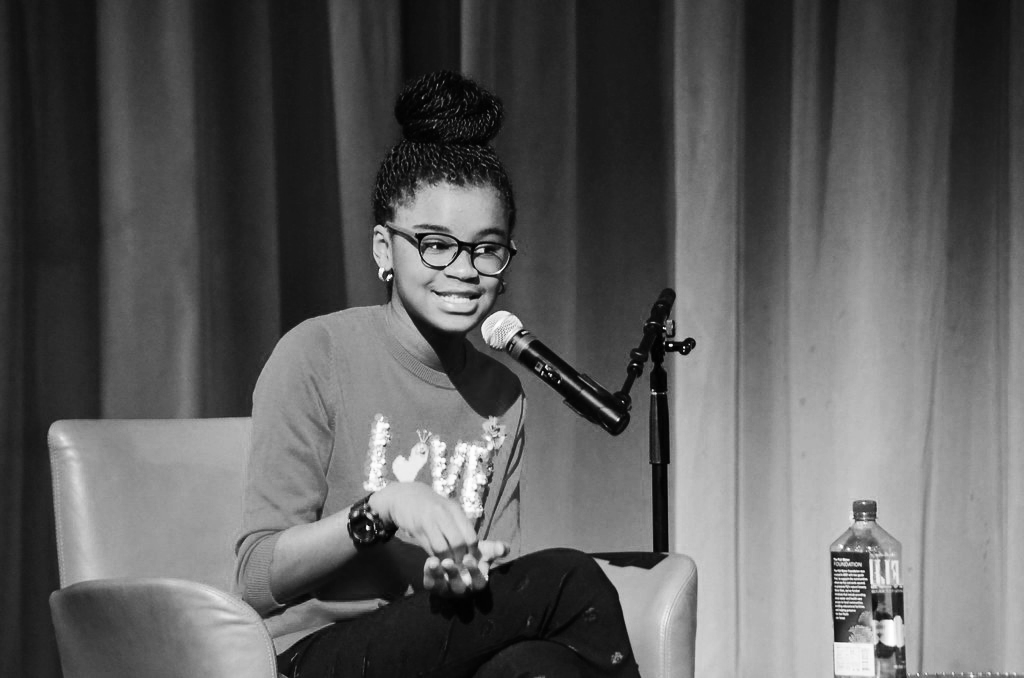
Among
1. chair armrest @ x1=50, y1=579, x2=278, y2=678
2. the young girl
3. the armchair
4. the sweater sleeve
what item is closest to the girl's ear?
the young girl

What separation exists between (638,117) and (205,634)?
1778 mm

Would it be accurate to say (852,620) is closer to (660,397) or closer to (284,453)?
(660,397)

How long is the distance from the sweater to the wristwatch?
0.11 m

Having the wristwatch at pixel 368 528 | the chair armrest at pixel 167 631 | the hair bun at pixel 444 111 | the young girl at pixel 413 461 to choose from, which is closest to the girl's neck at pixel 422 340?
the young girl at pixel 413 461

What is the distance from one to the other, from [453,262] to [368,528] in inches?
14.2

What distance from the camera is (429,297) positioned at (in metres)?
1.35

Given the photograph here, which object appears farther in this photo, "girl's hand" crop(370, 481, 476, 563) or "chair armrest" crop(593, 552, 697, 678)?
"chair armrest" crop(593, 552, 697, 678)

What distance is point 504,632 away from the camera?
3.64ft

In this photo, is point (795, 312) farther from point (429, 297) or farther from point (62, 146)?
point (62, 146)

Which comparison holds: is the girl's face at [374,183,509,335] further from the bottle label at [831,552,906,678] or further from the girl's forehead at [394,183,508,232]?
the bottle label at [831,552,906,678]

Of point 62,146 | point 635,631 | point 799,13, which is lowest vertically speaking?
point 635,631

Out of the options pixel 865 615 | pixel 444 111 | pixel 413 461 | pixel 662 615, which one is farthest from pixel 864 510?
pixel 444 111

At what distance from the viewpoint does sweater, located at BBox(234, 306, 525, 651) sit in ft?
4.18

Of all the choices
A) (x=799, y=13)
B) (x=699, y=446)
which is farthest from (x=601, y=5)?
(x=699, y=446)
